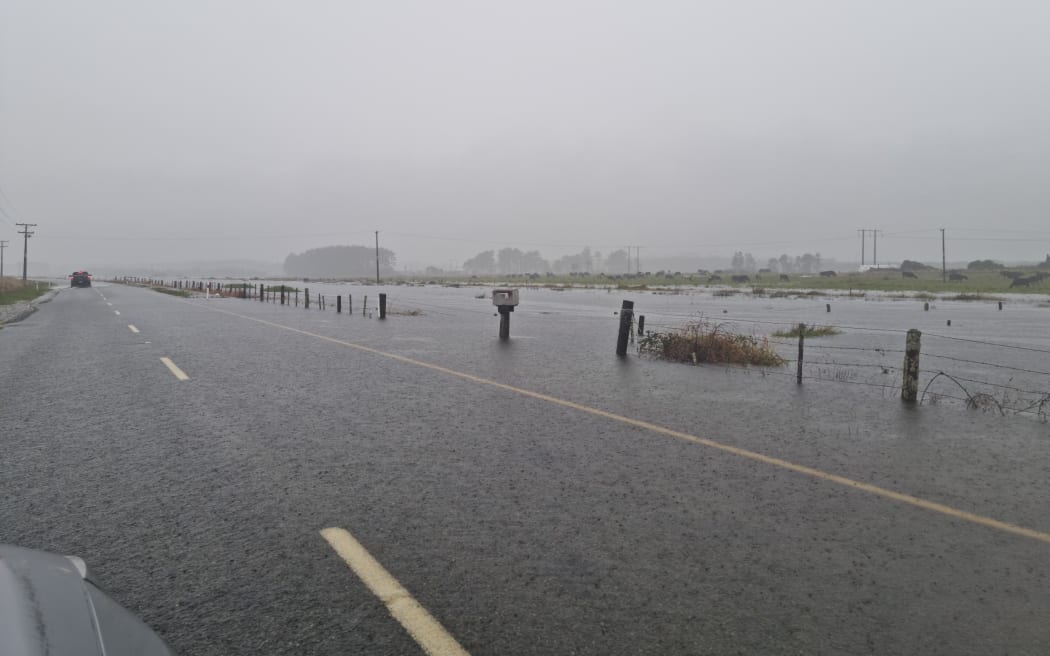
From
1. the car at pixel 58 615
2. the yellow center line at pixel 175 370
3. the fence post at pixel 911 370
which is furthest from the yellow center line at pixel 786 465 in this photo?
the car at pixel 58 615

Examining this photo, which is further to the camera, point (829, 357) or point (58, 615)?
point (829, 357)

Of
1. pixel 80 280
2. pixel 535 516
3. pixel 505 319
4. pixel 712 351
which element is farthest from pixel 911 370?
pixel 80 280

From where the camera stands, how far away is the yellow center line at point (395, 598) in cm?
309

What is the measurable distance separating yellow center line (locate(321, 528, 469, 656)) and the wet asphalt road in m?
0.07

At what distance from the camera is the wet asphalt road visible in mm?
3336

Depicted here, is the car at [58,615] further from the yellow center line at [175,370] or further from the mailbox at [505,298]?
the mailbox at [505,298]

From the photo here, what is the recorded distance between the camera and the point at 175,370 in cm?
1198

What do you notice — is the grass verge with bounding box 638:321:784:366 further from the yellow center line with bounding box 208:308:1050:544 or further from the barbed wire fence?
the yellow center line with bounding box 208:308:1050:544

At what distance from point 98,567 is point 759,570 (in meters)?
3.95

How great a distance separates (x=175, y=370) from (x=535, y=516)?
31.7ft

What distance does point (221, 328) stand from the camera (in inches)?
830

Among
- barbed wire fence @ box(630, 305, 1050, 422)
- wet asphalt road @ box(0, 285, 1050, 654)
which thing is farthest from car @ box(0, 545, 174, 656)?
barbed wire fence @ box(630, 305, 1050, 422)

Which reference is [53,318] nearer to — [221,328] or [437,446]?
[221,328]

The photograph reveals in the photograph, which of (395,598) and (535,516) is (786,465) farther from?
(395,598)
